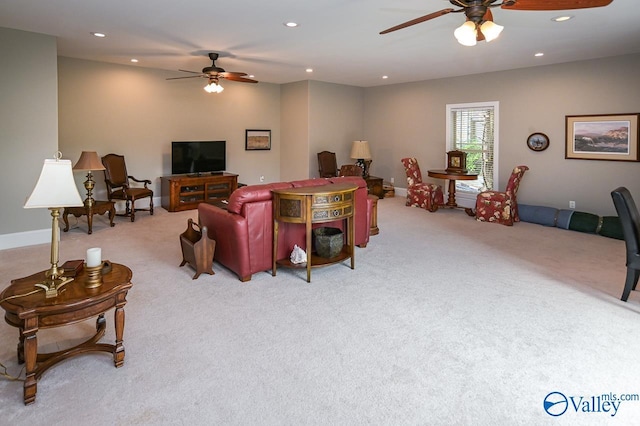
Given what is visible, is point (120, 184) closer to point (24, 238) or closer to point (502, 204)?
point (24, 238)

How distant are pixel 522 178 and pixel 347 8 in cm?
475

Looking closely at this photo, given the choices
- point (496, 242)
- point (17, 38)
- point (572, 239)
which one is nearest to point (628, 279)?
point (496, 242)

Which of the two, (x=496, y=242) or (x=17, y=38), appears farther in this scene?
(x=496, y=242)

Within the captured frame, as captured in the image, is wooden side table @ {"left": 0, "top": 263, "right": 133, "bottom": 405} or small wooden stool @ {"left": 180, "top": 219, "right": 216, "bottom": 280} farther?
small wooden stool @ {"left": 180, "top": 219, "right": 216, "bottom": 280}

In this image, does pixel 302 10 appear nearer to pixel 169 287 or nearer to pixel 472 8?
pixel 472 8

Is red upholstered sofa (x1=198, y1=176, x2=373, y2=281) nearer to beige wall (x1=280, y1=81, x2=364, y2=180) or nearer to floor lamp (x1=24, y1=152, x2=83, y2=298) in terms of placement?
floor lamp (x1=24, y1=152, x2=83, y2=298)

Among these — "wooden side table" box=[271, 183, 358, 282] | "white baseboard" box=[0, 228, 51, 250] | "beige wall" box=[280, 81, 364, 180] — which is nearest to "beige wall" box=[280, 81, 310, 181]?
"beige wall" box=[280, 81, 364, 180]

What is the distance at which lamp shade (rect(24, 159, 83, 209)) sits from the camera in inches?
84.3

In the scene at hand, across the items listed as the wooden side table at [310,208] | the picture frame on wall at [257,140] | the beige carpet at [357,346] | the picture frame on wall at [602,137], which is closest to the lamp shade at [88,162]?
the beige carpet at [357,346]

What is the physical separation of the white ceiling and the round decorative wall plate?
3.81 ft

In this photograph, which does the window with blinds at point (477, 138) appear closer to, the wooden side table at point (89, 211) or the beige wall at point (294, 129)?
the beige wall at point (294, 129)

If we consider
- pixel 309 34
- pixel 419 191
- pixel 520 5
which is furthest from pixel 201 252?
pixel 419 191

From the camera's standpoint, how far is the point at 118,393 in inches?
85.4

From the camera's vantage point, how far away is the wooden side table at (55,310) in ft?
6.62
